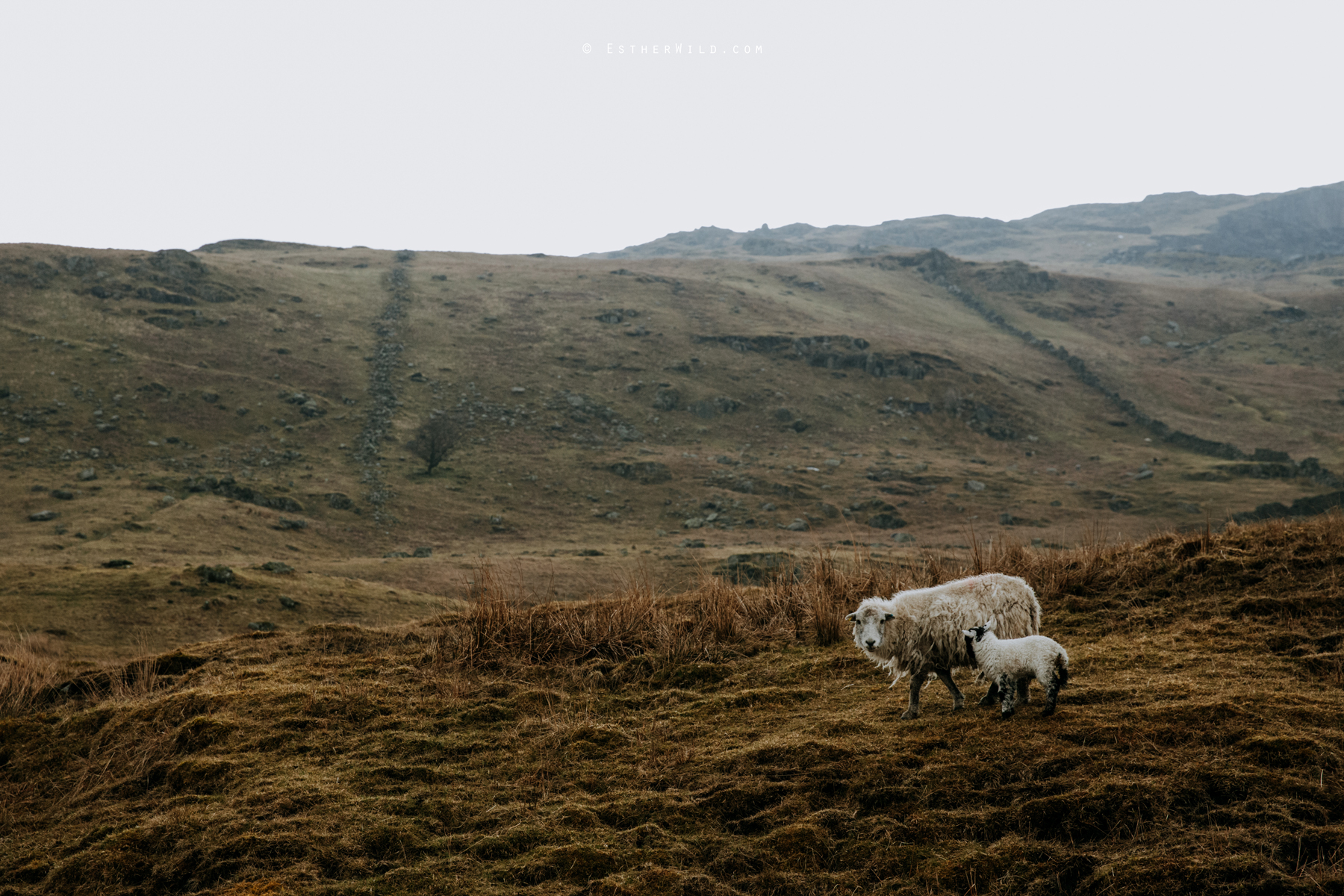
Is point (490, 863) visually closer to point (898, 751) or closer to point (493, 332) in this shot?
point (898, 751)

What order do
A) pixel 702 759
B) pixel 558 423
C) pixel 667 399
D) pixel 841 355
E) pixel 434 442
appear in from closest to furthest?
pixel 702 759 < pixel 434 442 < pixel 558 423 < pixel 667 399 < pixel 841 355

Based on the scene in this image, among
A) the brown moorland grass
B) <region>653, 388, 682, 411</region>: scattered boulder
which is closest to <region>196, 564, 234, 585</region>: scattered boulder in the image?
the brown moorland grass

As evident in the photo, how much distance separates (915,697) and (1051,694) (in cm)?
85

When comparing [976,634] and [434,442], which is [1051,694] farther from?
[434,442]

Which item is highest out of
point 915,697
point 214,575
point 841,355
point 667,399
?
point 841,355

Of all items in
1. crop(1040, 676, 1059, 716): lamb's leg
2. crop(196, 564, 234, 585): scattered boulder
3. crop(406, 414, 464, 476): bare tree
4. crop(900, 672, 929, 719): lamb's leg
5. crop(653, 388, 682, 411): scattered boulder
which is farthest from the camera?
crop(653, 388, 682, 411): scattered boulder

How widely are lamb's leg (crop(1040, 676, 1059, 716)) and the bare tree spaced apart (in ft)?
129

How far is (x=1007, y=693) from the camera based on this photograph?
16.4 feet

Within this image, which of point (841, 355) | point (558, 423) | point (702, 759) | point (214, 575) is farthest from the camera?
point (841, 355)

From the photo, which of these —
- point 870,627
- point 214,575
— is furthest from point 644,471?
point 870,627

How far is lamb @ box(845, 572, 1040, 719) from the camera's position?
5.48 m

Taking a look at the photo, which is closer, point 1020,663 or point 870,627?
point 1020,663

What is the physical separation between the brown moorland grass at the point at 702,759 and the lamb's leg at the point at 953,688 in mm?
145

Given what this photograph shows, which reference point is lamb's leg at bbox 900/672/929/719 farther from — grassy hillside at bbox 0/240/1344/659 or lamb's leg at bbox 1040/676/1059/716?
grassy hillside at bbox 0/240/1344/659
